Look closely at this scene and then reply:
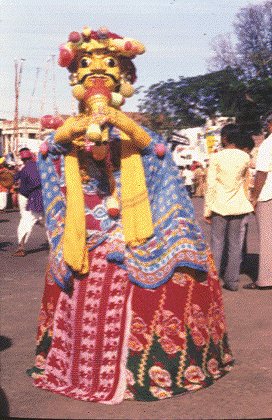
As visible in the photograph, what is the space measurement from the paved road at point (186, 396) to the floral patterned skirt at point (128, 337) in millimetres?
104

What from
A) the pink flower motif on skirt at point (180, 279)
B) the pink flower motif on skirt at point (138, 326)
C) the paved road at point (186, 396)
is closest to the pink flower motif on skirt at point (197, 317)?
the pink flower motif on skirt at point (180, 279)

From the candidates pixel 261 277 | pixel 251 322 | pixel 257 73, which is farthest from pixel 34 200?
pixel 257 73

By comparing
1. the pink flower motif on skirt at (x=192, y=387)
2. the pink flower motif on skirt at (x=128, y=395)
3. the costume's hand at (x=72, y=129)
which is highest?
the costume's hand at (x=72, y=129)

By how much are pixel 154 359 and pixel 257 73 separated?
3325 cm

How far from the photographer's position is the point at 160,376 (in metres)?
4.45

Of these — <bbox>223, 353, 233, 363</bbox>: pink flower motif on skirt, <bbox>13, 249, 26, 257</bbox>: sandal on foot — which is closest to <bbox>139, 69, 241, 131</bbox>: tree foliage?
<bbox>13, 249, 26, 257</bbox>: sandal on foot

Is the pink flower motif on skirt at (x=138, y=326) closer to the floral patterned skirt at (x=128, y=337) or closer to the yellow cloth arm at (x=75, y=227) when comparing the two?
the floral patterned skirt at (x=128, y=337)

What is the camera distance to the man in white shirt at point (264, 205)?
7676 millimetres

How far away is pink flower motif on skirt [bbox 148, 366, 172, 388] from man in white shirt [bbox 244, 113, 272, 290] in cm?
361

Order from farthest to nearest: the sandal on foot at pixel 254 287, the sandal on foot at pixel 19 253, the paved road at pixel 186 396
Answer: the sandal on foot at pixel 19 253, the sandal on foot at pixel 254 287, the paved road at pixel 186 396

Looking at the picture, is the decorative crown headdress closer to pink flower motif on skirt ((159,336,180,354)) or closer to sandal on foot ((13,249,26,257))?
pink flower motif on skirt ((159,336,180,354))

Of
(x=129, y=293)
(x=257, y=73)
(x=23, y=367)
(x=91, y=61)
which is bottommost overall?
(x=23, y=367)

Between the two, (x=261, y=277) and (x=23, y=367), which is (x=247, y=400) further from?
(x=261, y=277)

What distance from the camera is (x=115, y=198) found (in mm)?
4594
